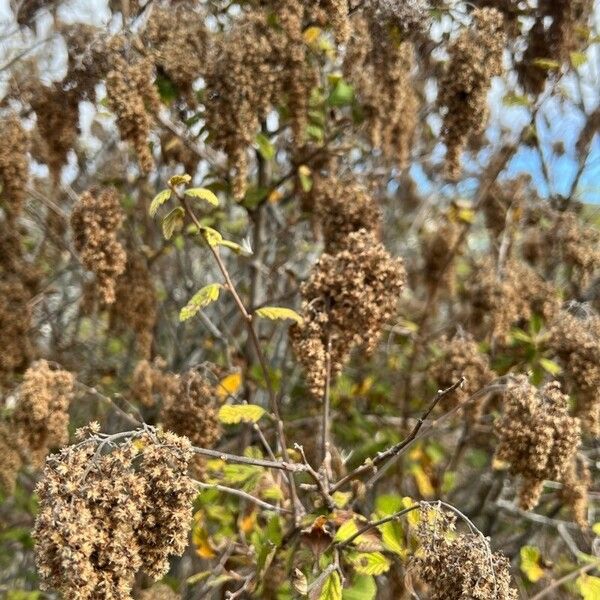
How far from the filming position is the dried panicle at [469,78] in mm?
2330

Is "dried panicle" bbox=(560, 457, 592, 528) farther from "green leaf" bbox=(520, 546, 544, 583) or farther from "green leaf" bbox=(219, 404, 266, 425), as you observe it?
"green leaf" bbox=(219, 404, 266, 425)

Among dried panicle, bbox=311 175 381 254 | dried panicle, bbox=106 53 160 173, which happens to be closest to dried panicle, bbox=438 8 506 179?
dried panicle, bbox=311 175 381 254

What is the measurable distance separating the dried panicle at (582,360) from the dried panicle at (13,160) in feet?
6.75

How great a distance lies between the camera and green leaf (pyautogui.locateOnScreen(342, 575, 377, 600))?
1964 mm

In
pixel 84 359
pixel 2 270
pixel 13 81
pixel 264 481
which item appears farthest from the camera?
pixel 84 359

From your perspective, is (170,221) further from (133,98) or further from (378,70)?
(378,70)

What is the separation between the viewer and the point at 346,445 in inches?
160

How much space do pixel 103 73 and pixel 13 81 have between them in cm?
68

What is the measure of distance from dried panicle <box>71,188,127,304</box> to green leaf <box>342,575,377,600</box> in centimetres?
116

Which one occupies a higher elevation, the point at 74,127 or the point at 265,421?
the point at 74,127

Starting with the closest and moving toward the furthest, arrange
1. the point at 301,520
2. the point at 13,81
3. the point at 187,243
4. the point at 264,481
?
the point at 301,520
the point at 264,481
the point at 13,81
the point at 187,243

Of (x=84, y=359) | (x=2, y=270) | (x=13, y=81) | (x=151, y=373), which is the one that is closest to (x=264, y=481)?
(x=151, y=373)

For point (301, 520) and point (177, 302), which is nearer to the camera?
point (301, 520)

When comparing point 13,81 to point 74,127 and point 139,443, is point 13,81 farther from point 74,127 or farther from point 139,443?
point 139,443
